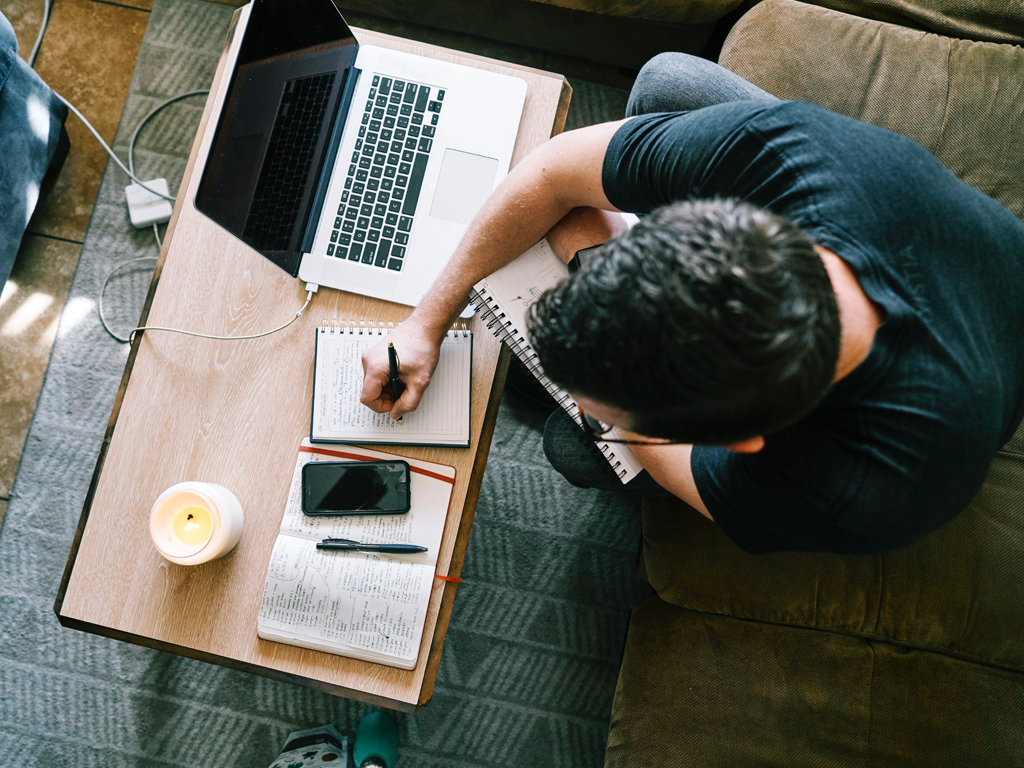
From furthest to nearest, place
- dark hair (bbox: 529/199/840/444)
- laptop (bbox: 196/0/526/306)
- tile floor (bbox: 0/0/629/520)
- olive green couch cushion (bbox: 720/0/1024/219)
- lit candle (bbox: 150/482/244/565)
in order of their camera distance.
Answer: tile floor (bbox: 0/0/629/520), olive green couch cushion (bbox: 720/0/1024/219), laptop (bbox: 196/0/526/306), lit candle (bbox: 150/482/244/565), dark hair (bbox: 529/199/840/444)

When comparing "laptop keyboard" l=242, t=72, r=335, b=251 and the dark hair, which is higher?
the dark hair

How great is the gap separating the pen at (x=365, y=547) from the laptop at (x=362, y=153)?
1.22 ft

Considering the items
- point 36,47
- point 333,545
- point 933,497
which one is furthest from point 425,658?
point 36,47

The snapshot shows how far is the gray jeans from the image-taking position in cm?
106

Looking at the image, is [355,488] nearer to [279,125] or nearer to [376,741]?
[279,125]

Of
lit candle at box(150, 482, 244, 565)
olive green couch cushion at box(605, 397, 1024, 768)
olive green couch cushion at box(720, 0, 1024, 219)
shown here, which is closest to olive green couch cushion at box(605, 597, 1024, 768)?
olive green couch cushion at box(605, 397, 1024, 768)

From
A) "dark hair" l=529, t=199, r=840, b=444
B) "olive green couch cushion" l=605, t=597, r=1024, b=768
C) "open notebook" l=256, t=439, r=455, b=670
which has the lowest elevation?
"olive green couch cushion" l=605, t=597, r=1024, b=768

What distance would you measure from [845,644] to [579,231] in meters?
0.85

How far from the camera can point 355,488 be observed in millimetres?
947

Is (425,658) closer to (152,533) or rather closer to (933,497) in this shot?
(152,533)

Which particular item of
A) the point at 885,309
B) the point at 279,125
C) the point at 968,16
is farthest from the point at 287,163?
the point at 968,16

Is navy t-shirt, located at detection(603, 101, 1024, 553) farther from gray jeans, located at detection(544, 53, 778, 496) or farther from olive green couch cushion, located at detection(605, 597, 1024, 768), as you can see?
olive green couch cushion, located at detection(605, 597, 1024, 768)

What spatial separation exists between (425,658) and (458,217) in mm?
667

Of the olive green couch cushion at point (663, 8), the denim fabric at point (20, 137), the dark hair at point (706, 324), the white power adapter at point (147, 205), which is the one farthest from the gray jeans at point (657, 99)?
the denim fabric at point (20, 137)
